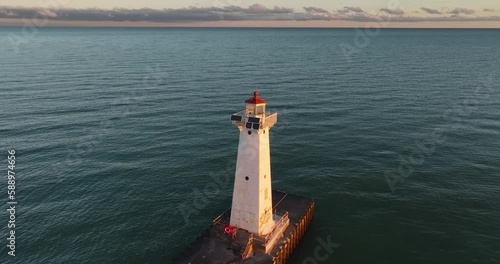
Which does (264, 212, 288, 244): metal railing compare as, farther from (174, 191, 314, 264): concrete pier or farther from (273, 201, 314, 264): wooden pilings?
(273, 201, 314, 264): wooden pilings

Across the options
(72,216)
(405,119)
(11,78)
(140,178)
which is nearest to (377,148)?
(405,119)

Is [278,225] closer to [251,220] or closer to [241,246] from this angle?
[251,220]

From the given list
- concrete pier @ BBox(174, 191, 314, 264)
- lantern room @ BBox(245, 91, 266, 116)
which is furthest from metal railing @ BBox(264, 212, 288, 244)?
lantern room @ BBox(245, 91, 266, 116)

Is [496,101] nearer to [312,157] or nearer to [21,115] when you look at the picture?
[312,157]

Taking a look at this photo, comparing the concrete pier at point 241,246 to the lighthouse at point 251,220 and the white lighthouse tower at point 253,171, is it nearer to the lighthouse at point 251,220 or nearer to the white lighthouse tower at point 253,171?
the lighthouse at point 251,220

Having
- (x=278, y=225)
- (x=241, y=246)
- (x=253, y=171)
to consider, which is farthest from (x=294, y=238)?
(x=253, y=171)

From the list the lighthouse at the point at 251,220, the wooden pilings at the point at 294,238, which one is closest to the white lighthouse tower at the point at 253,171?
the lighthouse at the point at 251,220
